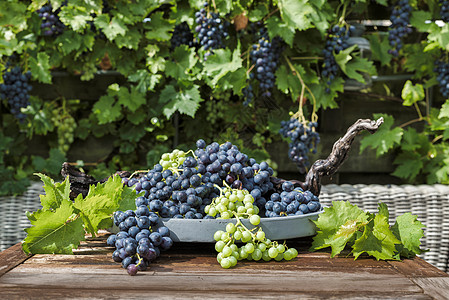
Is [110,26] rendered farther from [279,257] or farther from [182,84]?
[279,257]

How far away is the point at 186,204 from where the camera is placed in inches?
38.1

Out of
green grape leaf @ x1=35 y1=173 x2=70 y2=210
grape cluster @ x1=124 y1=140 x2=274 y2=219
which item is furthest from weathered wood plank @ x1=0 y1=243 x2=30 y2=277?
grape cluster @ x1=124 y1=140 x2=274 y2=219

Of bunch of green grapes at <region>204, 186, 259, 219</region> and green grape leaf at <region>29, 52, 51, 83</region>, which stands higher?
green grape leaf at <region>29, 52, 51, 83</region>

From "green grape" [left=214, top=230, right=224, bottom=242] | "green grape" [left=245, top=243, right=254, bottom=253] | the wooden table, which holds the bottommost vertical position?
the wooden table

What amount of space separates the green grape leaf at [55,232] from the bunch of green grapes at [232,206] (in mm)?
288

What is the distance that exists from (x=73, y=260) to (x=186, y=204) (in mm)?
261

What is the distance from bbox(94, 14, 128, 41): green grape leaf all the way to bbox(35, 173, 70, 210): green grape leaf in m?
1.45

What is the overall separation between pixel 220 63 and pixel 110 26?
62 cm

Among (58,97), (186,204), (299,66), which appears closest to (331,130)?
(299,66)

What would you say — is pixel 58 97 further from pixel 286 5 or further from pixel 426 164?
pixel 426 164

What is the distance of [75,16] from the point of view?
2283 mm

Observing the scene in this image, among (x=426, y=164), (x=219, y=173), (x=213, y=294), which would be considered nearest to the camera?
(x=213, y=294)

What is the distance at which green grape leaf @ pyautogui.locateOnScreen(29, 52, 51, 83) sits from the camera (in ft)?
7.89

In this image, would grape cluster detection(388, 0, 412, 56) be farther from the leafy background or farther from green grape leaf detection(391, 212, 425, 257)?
green grape leaf detection(391, 212, 425, 257)
